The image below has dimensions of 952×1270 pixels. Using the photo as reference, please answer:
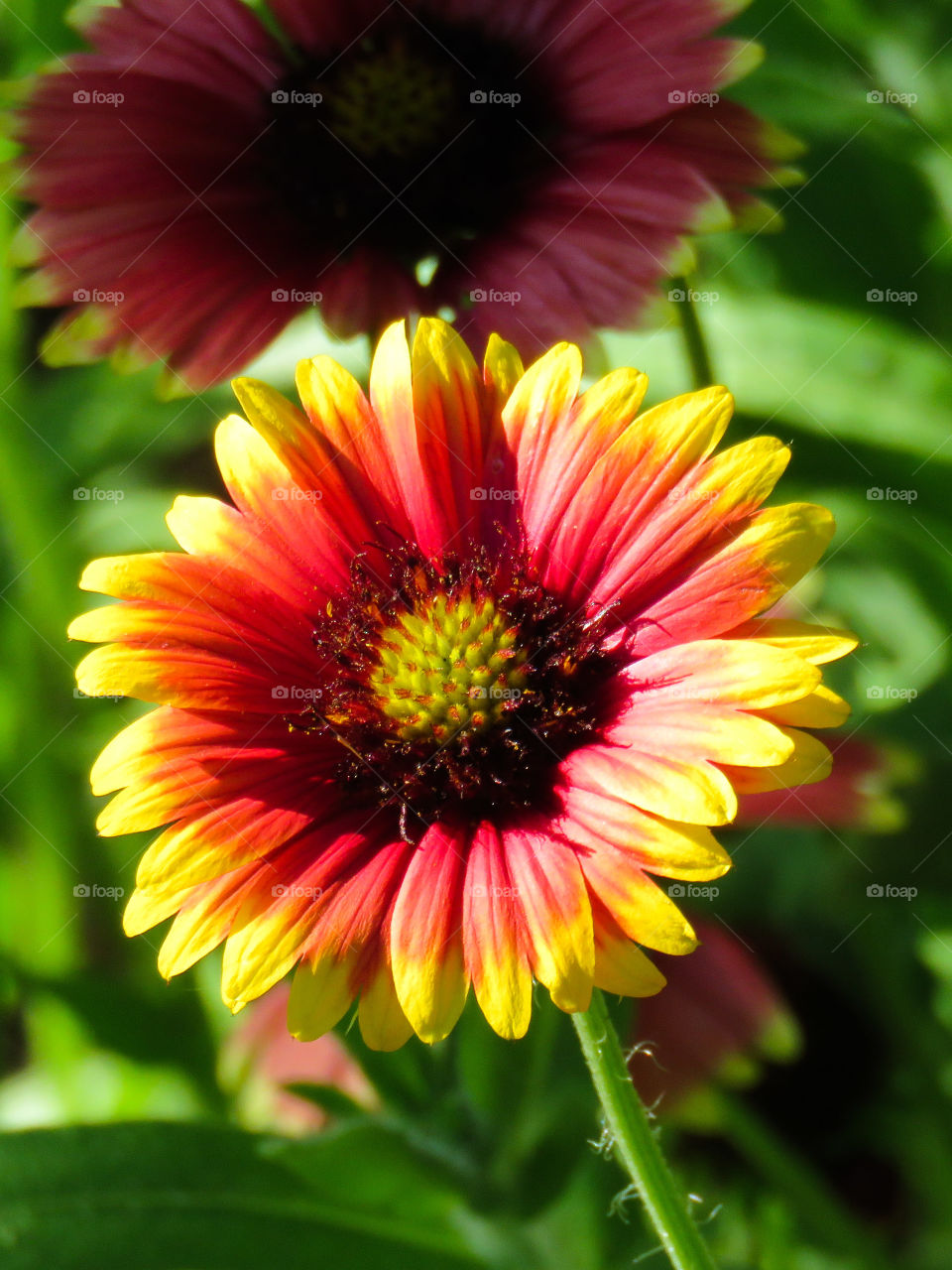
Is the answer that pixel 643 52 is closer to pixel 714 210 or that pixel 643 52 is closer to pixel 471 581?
pixel 714 210

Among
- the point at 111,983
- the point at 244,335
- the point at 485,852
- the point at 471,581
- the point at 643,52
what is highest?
the point at 643,52

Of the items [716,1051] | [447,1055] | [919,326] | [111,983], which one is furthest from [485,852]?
[919,326]

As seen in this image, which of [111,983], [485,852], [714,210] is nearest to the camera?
[485,852]

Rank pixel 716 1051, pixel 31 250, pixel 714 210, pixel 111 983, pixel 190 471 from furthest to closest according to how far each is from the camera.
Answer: pixel 190 471 < pixel 111 983 < pixel 716 1051 < pixel 31 250 < pixel 714 210
